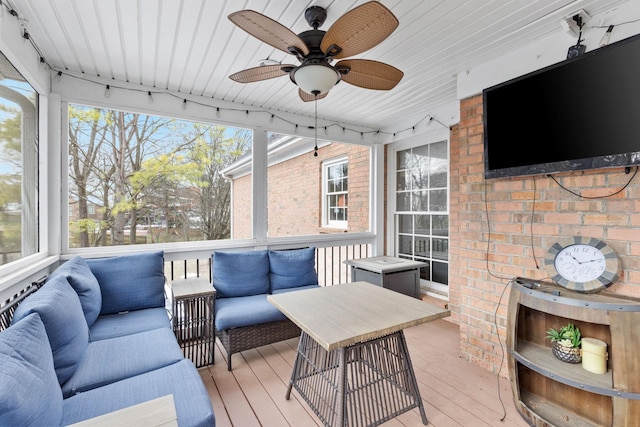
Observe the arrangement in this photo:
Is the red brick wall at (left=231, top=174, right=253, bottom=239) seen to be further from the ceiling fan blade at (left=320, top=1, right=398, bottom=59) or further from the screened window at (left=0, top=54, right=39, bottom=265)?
the ceiling fan blade at (left=320, top=1, right=398, bottom=59)

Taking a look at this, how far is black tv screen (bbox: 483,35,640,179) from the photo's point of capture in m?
1.68

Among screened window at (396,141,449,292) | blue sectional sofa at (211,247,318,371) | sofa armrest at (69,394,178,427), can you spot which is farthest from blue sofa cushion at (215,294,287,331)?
screened window at (396,141,449,292)

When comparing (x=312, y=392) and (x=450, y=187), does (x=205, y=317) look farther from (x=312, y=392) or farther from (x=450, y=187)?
(x=450, y=187)

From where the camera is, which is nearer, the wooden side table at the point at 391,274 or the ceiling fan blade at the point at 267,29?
the ceiling fan blade at the point at 267,29

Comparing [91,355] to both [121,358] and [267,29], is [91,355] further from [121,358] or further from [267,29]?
[267,29]

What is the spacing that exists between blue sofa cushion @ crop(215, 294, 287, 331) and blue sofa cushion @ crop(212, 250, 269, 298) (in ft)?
0.48

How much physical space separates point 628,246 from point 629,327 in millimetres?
506

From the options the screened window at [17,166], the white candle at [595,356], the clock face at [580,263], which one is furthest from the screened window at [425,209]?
the screened window at [17,166]

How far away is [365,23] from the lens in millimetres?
1371

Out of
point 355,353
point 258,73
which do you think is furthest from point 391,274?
Answer: point 258,73

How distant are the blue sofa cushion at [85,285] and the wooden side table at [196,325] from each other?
533mm

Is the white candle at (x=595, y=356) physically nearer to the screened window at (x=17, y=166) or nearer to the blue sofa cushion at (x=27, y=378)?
the blue sofa cushion at (x=27, y=378)

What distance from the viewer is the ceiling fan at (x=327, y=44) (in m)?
1.34

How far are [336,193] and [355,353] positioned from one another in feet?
11.6
